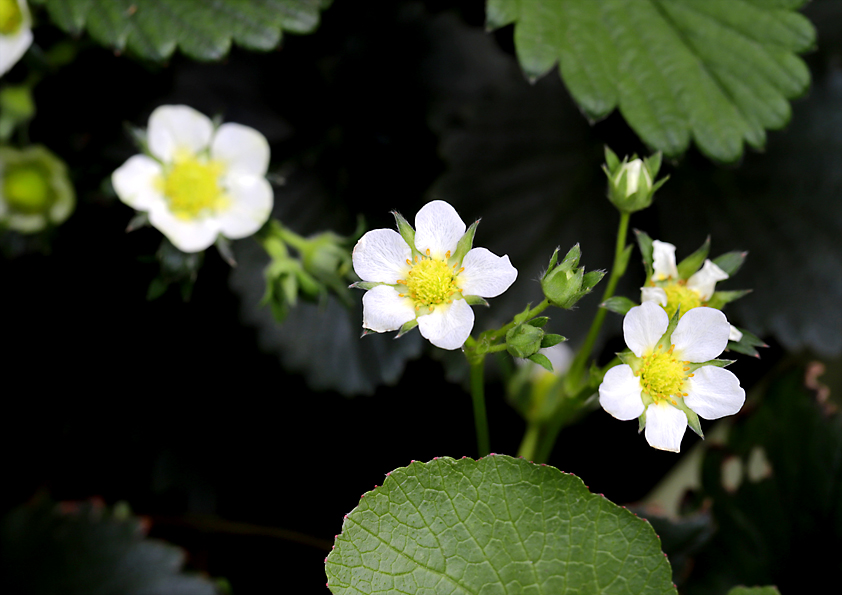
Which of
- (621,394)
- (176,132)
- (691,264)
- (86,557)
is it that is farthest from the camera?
(86,557)

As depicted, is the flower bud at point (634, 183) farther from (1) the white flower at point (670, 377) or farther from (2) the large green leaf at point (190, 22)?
(2) the large green leaf at point (190, 22)

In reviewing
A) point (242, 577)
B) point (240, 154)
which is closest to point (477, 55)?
point (240, 154)

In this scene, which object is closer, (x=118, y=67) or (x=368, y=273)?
(x=368, y=273)

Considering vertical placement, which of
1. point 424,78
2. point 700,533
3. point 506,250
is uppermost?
point 424,78

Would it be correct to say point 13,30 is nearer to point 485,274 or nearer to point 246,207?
point 246,207

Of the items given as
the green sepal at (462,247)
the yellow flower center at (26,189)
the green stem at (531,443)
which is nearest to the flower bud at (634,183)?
the green sepal at (462,247)

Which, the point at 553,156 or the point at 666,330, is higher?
the point at 666,330

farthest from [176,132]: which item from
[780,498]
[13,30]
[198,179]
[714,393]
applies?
[780,498]

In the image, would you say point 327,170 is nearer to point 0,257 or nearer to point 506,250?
point 506,250
